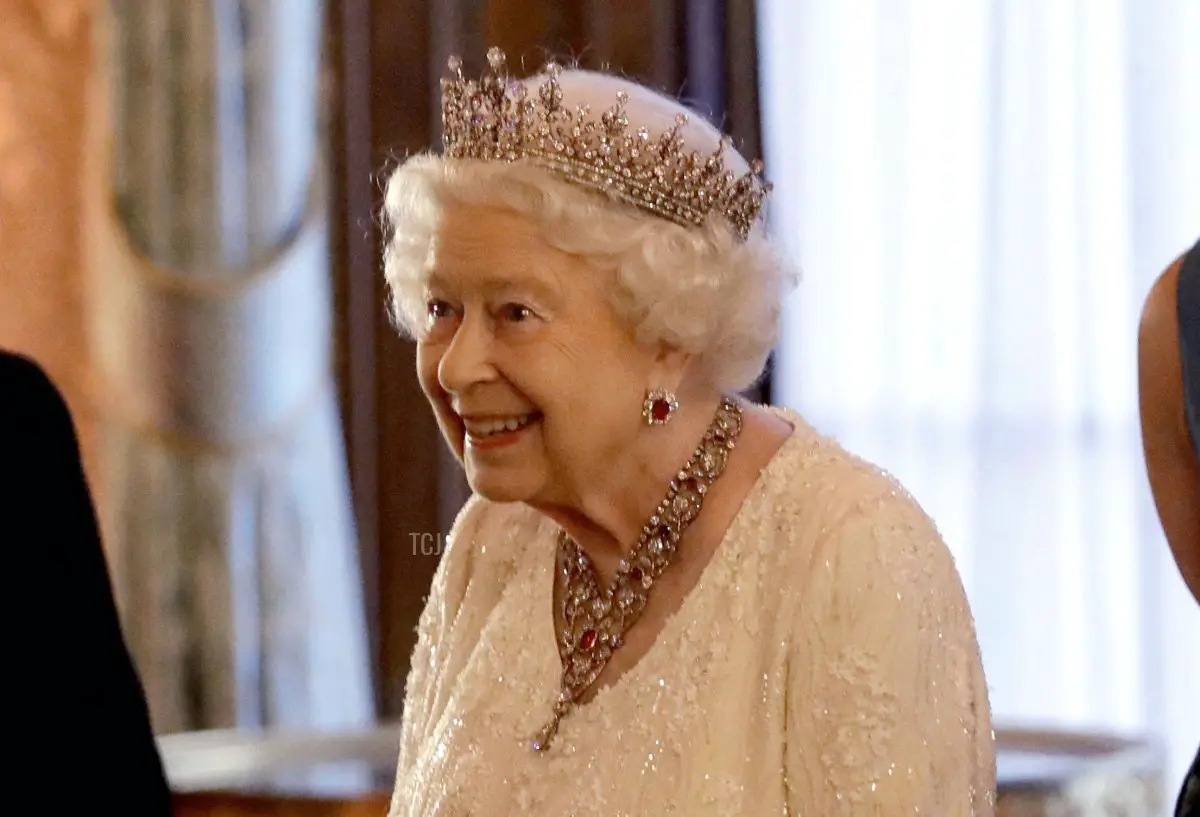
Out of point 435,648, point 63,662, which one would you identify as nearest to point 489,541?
point 435,648

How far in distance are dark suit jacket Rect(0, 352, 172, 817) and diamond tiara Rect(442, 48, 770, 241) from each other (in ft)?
2.06

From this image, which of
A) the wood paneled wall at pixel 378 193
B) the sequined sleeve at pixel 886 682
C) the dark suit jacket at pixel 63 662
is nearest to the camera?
the dark suit jacket at pixel 63 662

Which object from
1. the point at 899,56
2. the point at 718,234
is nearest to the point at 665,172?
the point at 718,234

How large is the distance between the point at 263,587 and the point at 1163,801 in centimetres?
223

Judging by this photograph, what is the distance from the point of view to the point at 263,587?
3.94 metres

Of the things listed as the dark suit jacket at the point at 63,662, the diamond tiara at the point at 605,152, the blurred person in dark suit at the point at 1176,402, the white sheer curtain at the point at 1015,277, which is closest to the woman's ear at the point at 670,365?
the diamond tiara at the point at 605,152

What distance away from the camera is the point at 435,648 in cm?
221

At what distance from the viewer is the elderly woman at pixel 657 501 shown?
1.71 metres

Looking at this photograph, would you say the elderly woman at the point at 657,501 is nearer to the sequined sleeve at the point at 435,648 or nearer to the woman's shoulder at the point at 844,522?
the woman's shoulder at the point at 844,522

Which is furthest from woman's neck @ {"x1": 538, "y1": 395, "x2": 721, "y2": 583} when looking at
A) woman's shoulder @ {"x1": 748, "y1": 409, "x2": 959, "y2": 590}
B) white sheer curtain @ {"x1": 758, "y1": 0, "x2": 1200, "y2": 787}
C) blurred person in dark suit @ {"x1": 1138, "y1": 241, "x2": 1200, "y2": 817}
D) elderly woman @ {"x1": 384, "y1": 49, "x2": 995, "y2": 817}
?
white sheer curtain @ {"x1": 758, "y1": 0, "x2": 1200, "y2": 787}

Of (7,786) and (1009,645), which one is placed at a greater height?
(7,786)

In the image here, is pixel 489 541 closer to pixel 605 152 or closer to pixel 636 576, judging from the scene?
pixel 636 576

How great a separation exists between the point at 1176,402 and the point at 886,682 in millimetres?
398

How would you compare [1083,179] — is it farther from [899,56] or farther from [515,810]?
[515,810]
